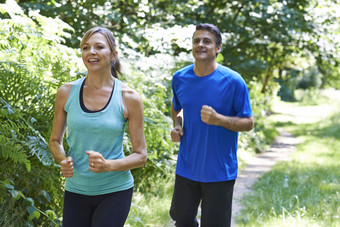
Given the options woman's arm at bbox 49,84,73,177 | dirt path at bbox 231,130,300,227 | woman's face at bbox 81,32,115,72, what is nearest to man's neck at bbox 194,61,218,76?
woman's face at bbox 81,32,115,72

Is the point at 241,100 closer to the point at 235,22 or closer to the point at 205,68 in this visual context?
the point at 205,68

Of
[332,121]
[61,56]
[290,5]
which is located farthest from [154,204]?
[332,121]

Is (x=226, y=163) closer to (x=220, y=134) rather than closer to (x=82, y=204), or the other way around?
(x=220, y=134)

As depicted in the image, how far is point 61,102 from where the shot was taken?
2.64 metres

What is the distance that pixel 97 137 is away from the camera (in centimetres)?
254

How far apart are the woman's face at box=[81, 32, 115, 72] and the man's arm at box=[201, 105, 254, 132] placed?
0.84 m

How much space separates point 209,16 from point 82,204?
687cm

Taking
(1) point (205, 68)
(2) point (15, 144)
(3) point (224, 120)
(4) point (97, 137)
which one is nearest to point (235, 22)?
(1) point (205, 68)

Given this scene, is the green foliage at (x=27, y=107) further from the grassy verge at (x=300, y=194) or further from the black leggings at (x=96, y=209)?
the grassy verge at (x=300, y=194)

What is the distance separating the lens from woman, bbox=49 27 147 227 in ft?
8.30

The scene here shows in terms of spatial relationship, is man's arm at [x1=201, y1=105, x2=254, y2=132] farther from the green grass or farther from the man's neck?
the green grass

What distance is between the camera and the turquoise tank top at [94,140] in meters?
2.52

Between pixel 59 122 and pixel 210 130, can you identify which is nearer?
pixel 59 122

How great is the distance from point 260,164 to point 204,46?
7038 millimetres
